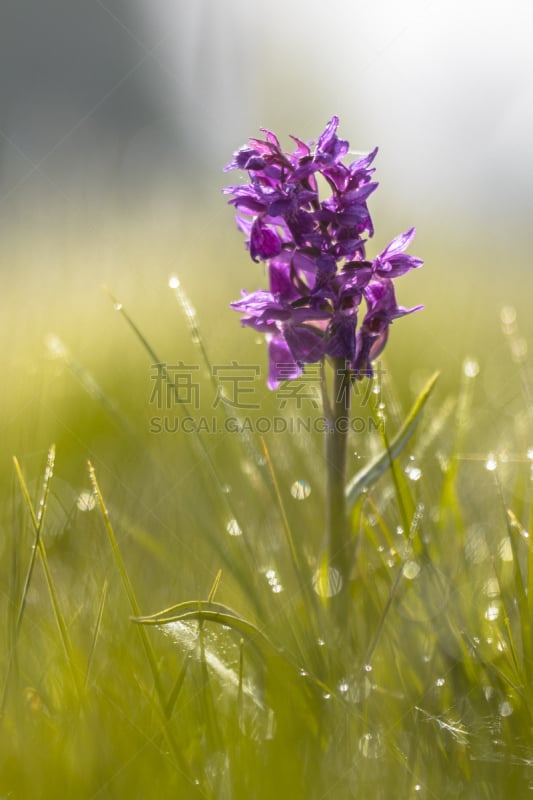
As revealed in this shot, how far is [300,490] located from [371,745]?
947mm

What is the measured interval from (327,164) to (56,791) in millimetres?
1398

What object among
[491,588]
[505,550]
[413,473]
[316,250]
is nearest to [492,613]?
[491,588]

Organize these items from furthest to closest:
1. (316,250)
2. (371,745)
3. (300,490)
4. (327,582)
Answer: (300,490) < (316,250) < (327,582) < (371,745)

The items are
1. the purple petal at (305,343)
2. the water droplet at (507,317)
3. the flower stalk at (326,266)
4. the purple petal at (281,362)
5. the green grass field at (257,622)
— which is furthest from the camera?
the water droplet at (507,317)

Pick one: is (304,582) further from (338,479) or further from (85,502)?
(85,502)

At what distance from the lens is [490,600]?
5.24 ft

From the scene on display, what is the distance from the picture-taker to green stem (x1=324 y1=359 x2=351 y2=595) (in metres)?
1.77

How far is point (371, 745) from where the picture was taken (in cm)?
131

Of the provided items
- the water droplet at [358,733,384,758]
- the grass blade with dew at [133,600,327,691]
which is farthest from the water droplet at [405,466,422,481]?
the water droplet at [358,733,384,758]

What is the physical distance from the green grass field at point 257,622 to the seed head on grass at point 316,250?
24 cm

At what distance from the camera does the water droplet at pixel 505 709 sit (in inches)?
53.2

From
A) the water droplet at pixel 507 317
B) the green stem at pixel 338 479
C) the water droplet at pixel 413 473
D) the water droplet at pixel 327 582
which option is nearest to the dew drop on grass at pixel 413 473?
the water droplet at pixel 413 473

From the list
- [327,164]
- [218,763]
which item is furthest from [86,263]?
[218,763]

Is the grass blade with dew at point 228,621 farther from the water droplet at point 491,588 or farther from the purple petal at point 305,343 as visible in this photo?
the purple petal at point 305,343
